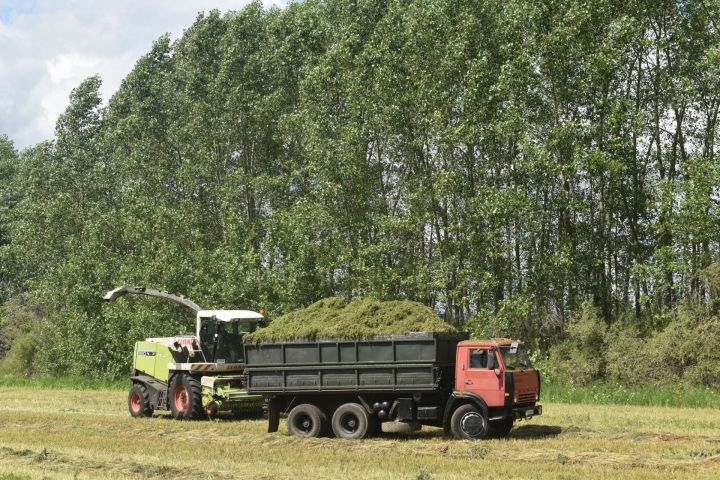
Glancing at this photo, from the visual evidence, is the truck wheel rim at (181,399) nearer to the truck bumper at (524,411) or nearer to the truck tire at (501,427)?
the truck tire at (501,427)

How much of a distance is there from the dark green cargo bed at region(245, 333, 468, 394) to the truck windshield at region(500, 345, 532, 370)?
1.13 m

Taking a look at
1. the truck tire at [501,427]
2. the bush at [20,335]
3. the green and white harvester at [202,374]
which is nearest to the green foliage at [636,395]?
the truck tire at [501,427]

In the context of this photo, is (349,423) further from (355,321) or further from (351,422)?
(355,321)

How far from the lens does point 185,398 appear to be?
26812 mm

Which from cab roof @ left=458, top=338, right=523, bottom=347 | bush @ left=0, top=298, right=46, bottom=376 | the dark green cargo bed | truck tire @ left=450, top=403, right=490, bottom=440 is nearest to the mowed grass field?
truck tire @ left=450, top=403, right=490, bottom=440

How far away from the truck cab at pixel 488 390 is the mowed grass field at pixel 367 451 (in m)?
0.50

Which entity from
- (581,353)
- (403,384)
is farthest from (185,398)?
(581,353)

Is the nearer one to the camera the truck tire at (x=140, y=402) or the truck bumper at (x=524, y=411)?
the truck bumper at (x=524, y=411)

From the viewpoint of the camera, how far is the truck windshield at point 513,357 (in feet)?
65.4

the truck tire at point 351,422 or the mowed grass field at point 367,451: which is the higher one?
the truck tire at point 351,422

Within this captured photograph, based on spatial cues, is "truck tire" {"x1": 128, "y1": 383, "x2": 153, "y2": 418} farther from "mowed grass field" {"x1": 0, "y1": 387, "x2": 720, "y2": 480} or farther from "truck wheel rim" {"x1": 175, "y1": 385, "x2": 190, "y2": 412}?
"mowed grass field" {"x1": 0, "y1": 387, "x2": 720, "y2": 480}

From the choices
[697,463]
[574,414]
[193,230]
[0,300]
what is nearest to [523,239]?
[574,414]

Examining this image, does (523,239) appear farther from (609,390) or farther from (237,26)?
(237,26)

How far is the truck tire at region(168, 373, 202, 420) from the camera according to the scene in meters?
26.1
